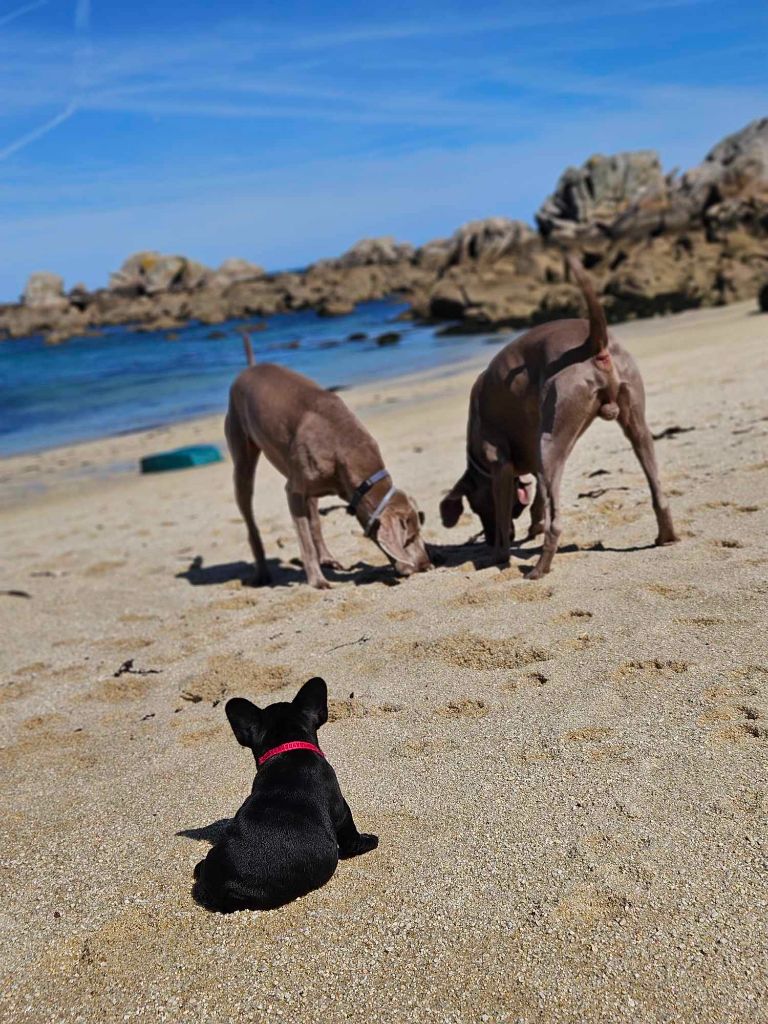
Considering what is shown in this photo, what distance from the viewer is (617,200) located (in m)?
61.3

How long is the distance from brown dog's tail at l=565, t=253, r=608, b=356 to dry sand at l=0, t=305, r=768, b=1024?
4.45ft

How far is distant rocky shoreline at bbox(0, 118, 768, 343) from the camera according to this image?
105 feet

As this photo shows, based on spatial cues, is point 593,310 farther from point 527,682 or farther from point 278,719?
point 278,719

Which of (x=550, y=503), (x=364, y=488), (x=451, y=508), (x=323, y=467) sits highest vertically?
(x=323, y=467)

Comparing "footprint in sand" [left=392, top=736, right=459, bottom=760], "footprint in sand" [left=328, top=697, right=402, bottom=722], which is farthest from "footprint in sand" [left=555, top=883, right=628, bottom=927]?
"footprint in sand" [left=328, top=697, right=402, bottom=722]

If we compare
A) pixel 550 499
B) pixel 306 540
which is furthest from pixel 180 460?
pixel 550 499

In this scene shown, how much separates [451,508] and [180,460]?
24.4 feet

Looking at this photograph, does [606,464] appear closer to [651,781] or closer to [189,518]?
[189,518]

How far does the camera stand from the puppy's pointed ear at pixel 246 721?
3.50 m

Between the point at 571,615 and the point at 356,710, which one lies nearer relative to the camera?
the point at 356,710

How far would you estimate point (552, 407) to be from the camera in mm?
5945

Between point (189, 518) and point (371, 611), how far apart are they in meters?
4.69

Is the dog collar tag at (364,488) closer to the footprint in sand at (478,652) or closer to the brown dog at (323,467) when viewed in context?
the brown dog at (323,467)

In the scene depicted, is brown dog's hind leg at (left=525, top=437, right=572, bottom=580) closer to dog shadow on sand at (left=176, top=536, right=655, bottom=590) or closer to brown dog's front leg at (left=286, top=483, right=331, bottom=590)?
dog shadow on sand at (left=176, top=536, right=655, bottom=590)
